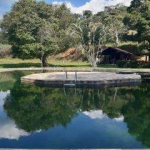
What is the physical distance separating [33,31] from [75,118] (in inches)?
1098

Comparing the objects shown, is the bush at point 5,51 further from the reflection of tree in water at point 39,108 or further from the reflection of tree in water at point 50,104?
the reflection of tree in water at point 39,108

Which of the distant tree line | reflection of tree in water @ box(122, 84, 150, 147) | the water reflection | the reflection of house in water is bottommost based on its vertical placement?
reflection of tree in water @ box(122, 84, 150, 147)

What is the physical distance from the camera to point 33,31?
125 feet

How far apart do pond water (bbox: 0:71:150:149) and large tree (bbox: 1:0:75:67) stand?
62.5ft

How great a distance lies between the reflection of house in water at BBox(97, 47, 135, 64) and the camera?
1698 inches

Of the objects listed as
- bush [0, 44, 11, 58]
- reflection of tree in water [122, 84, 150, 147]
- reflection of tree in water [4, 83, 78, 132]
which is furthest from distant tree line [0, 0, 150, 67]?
reflection of tree in water [4, 83, 78, 132]

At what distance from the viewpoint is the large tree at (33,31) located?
3688cm

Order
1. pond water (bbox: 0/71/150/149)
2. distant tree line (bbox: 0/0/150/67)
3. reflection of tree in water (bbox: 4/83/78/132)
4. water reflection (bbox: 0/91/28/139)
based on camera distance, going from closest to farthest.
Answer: pond water (bbox: 0/71/150/149) → water reflection (bbox: 0/91/28/139) → reflection of tree in water (bbox: 4/83/78/132) → distant tree line (bbox: 0/0/150/67)

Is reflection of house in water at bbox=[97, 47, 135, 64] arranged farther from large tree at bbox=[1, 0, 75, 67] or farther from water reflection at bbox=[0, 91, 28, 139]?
water reflection at bbox=[0, 91, 28, 139]

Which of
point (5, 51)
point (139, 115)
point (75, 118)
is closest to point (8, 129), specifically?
point (75, 118)

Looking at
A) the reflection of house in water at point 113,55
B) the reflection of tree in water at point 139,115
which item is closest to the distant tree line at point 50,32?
the reflection of house in water at point 113,55

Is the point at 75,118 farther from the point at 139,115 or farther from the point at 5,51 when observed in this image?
the point at 5,51

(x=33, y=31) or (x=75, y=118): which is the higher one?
(x=33, y=31)

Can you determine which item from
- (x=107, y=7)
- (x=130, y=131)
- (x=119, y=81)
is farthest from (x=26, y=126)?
(x=107, y=7)
